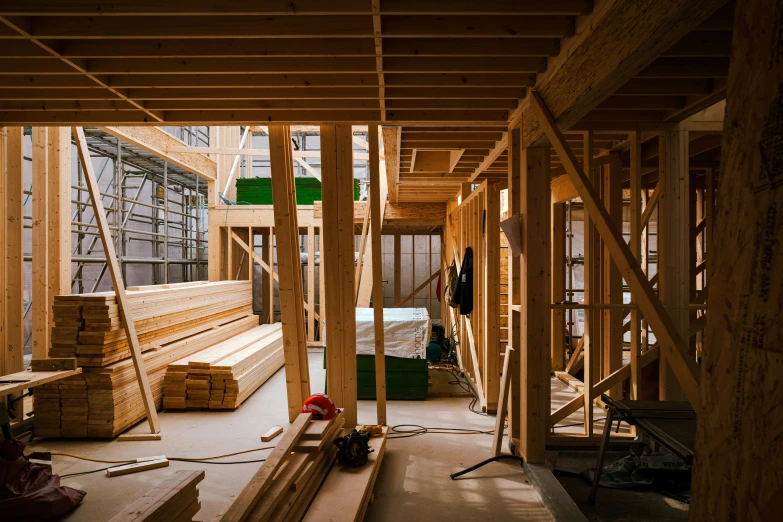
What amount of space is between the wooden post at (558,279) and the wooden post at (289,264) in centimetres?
389

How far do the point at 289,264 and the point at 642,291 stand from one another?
154 inches

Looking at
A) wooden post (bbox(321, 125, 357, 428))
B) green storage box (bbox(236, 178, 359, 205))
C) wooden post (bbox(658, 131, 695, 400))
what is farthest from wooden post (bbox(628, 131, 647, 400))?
green storage box (bbox(236, 178, 359, 205))

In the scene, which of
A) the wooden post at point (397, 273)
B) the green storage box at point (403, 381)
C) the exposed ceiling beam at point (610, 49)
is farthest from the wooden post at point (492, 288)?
the wooden post at point (397, 273)

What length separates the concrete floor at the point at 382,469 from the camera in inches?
161

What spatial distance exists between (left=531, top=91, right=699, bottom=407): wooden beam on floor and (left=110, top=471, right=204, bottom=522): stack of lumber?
2810 millimetres

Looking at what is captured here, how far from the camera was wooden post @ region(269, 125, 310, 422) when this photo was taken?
18.2 feet

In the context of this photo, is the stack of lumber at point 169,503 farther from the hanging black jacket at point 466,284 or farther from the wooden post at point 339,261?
the hanging black jacket at point 466,284

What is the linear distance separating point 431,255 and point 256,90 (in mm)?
11791

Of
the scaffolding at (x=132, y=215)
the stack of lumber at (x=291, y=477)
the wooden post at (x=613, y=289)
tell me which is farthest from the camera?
the scaffolding at (x=132, y=215)

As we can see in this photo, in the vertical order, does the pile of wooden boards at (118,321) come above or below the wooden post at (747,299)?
below

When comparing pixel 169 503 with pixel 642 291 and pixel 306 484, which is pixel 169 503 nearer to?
pixel 306 484

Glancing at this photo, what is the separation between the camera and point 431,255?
52.6 ft

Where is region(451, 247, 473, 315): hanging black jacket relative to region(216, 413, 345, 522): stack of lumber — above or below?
above

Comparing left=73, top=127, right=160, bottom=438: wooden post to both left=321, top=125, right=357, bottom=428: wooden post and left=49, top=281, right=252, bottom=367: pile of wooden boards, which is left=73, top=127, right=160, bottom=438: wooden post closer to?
left=49, top=281, right=252, bottom=367: pile of wooden boards
